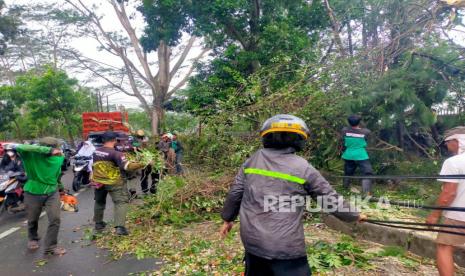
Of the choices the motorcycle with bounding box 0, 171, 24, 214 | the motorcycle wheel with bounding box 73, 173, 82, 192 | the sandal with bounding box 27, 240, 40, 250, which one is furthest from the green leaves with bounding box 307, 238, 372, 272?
the motorcycle wheel with bounding box 73, 173, 82, 192

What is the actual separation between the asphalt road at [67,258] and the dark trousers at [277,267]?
2433mm

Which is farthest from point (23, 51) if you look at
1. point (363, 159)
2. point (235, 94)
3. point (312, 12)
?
point (363, 159)

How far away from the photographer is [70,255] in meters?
5.44

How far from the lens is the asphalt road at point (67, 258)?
16.0 feet

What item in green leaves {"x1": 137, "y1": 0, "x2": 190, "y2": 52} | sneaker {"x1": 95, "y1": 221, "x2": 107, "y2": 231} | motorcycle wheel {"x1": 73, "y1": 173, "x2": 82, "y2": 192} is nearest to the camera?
sneaker {"x1": 95, "y1": 221, "x2": 107, "y2": 231}

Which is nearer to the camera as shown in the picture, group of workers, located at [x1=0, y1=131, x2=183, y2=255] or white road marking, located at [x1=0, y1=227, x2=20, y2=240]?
group of workers, located at [x1=0, y1=131, x2=183, y2=255]

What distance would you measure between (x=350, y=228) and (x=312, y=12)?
10330 mm

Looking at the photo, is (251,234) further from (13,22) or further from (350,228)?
(13,22)

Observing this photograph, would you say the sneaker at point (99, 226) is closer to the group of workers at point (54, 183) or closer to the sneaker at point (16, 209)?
the group of workers at point (54, 183)

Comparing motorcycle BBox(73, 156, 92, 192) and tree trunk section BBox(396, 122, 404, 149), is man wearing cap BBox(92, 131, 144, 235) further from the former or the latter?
tree trunk section BBox(396, 122, 404, 149)

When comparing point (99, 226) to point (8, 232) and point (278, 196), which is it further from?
point (278, 196)

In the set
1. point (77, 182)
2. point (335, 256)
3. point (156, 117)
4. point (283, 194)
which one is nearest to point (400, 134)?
point (335, 256)

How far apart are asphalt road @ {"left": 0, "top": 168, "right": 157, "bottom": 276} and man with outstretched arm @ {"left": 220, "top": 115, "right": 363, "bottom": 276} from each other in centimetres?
258

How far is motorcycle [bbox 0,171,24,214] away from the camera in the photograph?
23.3ft
